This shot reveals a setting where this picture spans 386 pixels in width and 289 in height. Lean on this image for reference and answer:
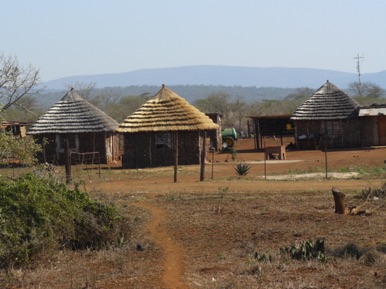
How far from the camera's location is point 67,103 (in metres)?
43.2

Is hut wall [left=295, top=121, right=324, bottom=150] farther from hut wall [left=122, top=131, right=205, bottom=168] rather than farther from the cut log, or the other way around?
the cut log

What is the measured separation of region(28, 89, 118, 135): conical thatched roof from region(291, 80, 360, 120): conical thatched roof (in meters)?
11.1

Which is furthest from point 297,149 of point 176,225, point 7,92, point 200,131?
point 176,225

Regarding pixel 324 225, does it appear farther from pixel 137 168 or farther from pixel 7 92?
pixel 7 92

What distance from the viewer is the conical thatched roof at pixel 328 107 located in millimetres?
45688

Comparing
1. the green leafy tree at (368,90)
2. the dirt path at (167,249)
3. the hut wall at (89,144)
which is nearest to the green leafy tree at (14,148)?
the dirt path at (167,249)

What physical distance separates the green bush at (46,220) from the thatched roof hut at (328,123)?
31.8m

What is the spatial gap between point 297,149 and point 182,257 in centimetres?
3363

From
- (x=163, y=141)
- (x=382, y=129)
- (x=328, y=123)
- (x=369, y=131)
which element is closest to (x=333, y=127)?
(x=328, y=123)

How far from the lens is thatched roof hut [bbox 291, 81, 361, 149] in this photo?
45750 millimetres

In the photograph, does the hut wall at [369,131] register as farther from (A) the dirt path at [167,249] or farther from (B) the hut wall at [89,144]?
(A) the dirt path at [167,249]

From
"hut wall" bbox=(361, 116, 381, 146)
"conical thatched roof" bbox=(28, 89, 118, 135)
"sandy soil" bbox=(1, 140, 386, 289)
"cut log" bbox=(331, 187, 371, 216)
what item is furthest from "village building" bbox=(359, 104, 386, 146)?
"cut log" bbox=(331, 187, 371, 216)

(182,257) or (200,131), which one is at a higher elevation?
(200,131)

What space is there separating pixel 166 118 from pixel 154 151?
5.50ft
